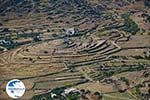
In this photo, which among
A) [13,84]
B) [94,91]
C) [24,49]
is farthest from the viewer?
[24,49]

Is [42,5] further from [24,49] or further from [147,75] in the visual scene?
[147,75]

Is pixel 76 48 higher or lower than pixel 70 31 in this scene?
lower

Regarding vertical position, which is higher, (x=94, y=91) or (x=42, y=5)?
(x=42, y=5)

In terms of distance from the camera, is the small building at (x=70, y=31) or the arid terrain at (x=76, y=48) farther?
the small building at (x=70, y=31)

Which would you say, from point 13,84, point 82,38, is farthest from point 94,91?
point 82,38

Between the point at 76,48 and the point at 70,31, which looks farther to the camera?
the point at 70,31

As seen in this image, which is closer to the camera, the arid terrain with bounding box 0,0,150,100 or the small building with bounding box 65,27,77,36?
the arid terrain with bounding box 0,0,150,100

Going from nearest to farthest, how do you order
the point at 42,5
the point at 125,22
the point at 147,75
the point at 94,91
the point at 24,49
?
the point at 94,91 → the point at 147,75 → the point at 24,49 → the point at 125,22 → the point at 42,5

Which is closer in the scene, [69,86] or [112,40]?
[69,86]
